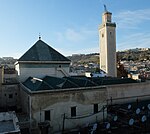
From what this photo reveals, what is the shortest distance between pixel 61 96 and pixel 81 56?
505 feet

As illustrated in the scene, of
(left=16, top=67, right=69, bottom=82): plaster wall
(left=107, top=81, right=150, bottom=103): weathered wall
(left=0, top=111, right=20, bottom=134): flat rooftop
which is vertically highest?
(left=16, top=67, right=69, bottom=82): plaster wall

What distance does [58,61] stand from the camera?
2277 centimetres

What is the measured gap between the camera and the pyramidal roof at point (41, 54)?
22141mm

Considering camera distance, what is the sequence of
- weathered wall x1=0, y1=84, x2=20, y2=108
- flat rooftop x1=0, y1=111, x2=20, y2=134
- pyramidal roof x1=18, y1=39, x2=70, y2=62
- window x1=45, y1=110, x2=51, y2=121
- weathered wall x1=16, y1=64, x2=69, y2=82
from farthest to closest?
pyramidal roof x1=18, y1=39, x2=70, y2=62, weathered wall x1=16, y1=64, x2=69, y2=82, weathered wall x1=0, y1=84, x2=20, y2=108, window x1=45, y1=110, x2=51, y2=121, flat rooftop x1=0, y1=111, x2=20, y2=134

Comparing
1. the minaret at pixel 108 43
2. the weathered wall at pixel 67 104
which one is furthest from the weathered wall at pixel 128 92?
the minaret at pixel 108 43

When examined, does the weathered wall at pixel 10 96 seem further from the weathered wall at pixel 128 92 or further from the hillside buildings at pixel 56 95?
the weathered wall at pixel 128 92

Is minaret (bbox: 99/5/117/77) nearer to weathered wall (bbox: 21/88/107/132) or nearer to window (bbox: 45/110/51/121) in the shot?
weathered wall (bbox: 21/88/107/132)

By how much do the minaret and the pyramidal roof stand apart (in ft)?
52.7

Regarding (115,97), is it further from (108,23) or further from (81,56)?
(81,56)

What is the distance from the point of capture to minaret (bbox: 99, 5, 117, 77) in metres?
37.8

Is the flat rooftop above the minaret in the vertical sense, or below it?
below

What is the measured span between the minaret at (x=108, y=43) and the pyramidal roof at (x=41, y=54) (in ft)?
52.7

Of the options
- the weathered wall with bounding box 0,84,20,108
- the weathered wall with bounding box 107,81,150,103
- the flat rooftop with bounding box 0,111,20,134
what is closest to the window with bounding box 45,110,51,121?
the flat rooftop with bounding box 0,111,20,134

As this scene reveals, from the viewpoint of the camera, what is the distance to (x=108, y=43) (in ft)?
124
